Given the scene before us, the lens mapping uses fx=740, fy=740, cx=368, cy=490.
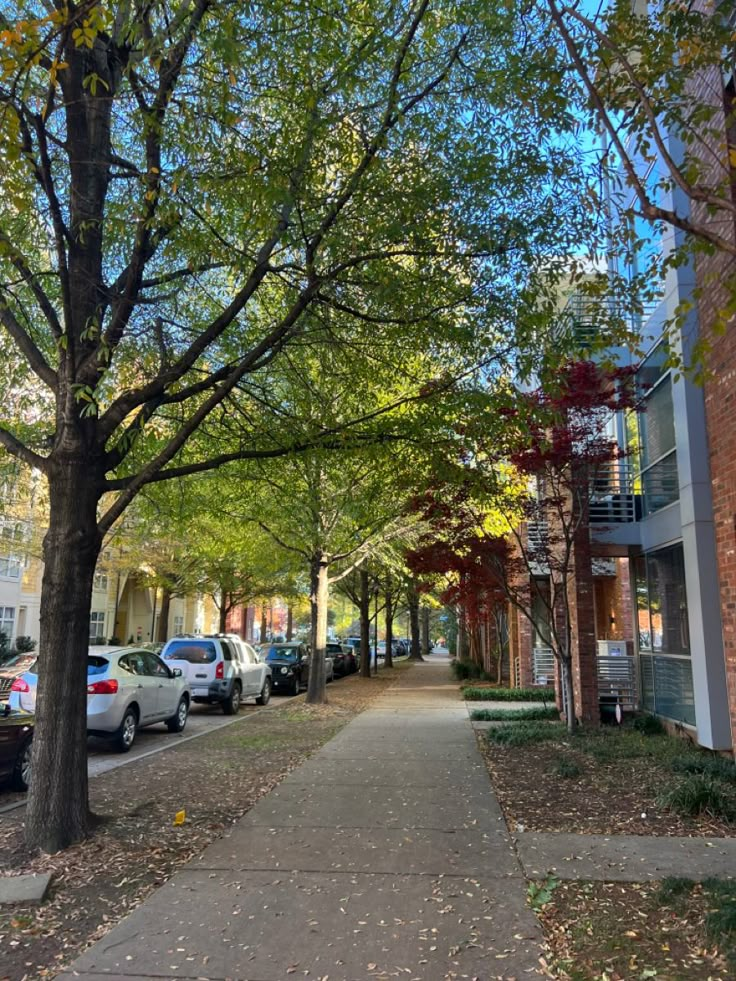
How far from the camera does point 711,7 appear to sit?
7.80 m

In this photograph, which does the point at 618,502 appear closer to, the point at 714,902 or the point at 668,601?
the point at 668,601

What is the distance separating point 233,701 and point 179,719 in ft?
9.70

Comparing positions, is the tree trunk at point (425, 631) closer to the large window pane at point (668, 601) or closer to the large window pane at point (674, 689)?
the large window pane at point (668, 601)

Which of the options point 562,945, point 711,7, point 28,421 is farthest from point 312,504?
point 562,945

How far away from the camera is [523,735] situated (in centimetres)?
1055

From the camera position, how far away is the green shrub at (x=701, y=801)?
6.37 m

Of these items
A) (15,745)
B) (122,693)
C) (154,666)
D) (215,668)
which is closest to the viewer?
(15,745)

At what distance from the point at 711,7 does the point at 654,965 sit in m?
8.79

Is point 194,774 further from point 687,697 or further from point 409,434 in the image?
point 687,697

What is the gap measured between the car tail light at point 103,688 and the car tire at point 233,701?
202 inches

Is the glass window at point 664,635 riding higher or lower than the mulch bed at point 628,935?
higher

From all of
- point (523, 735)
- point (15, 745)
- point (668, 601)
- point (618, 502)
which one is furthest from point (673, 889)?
point (618, 502)

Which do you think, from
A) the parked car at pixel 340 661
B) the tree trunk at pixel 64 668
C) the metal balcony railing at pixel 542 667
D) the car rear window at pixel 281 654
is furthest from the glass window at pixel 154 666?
the parked car at pixel 340 661

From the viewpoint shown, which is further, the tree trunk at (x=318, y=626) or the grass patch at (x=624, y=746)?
the tree trunk at (x=318, y=626)
